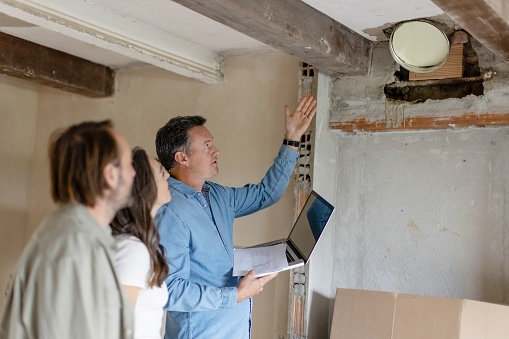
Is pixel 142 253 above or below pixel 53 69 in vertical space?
below

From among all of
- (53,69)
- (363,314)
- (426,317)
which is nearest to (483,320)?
(426,317)

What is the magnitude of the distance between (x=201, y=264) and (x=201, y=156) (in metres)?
0.43

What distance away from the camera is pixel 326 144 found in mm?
3252

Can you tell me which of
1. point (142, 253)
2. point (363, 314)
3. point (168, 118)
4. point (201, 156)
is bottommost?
point (363, 314)

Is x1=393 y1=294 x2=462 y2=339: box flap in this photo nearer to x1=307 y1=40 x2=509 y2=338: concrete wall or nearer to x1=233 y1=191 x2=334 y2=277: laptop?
x1=307 y1=40 x2=509 y2=338: concrete wall

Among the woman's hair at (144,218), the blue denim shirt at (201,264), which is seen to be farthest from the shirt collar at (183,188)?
the woman's hair at (144,218)

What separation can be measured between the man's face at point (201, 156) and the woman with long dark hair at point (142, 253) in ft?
2.20

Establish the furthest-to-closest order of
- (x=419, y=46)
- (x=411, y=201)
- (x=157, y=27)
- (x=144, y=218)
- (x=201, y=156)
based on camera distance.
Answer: (x=157, y=27), (x=411, y=201), (x=419, y=46), (x=201, y=156), (x=144, y=218)

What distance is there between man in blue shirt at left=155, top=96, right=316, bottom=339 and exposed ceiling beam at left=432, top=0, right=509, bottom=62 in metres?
0.87

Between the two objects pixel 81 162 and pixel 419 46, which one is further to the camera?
pixel 419 46

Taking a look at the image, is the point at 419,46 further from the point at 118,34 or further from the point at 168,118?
the point at 168,118

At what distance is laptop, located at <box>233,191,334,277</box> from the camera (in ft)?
8.10

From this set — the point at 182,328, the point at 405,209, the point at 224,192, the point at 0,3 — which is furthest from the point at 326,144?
the point at 0,3

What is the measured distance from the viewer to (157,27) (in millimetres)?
3273
